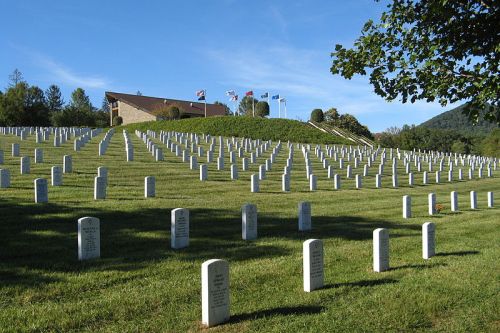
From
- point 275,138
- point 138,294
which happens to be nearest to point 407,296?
point 138,294

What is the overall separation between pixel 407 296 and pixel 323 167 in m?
21.0

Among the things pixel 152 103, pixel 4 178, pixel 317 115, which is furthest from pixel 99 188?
pixel 152 103

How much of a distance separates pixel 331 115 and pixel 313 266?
81232 mm

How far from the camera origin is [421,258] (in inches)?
349

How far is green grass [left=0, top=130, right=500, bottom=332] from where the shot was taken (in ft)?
18.3

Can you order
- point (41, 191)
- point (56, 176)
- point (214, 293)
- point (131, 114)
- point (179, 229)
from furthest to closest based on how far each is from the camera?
point (131, 114)
point (56, 176)
point (41, 191)
point (179, 229)
point (214, 293)

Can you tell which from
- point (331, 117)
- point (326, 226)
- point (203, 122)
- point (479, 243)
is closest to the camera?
point (479, 243)

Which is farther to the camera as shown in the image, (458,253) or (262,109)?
(262,109)

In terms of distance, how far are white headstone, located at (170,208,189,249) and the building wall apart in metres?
71.2

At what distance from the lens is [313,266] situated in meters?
6.71

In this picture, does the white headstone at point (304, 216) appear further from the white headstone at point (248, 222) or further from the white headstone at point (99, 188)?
the white headstone at point (99, 188)

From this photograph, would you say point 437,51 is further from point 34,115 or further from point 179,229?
point 34,115

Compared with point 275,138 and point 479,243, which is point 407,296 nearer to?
point 479,243

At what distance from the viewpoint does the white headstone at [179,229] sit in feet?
27.7
